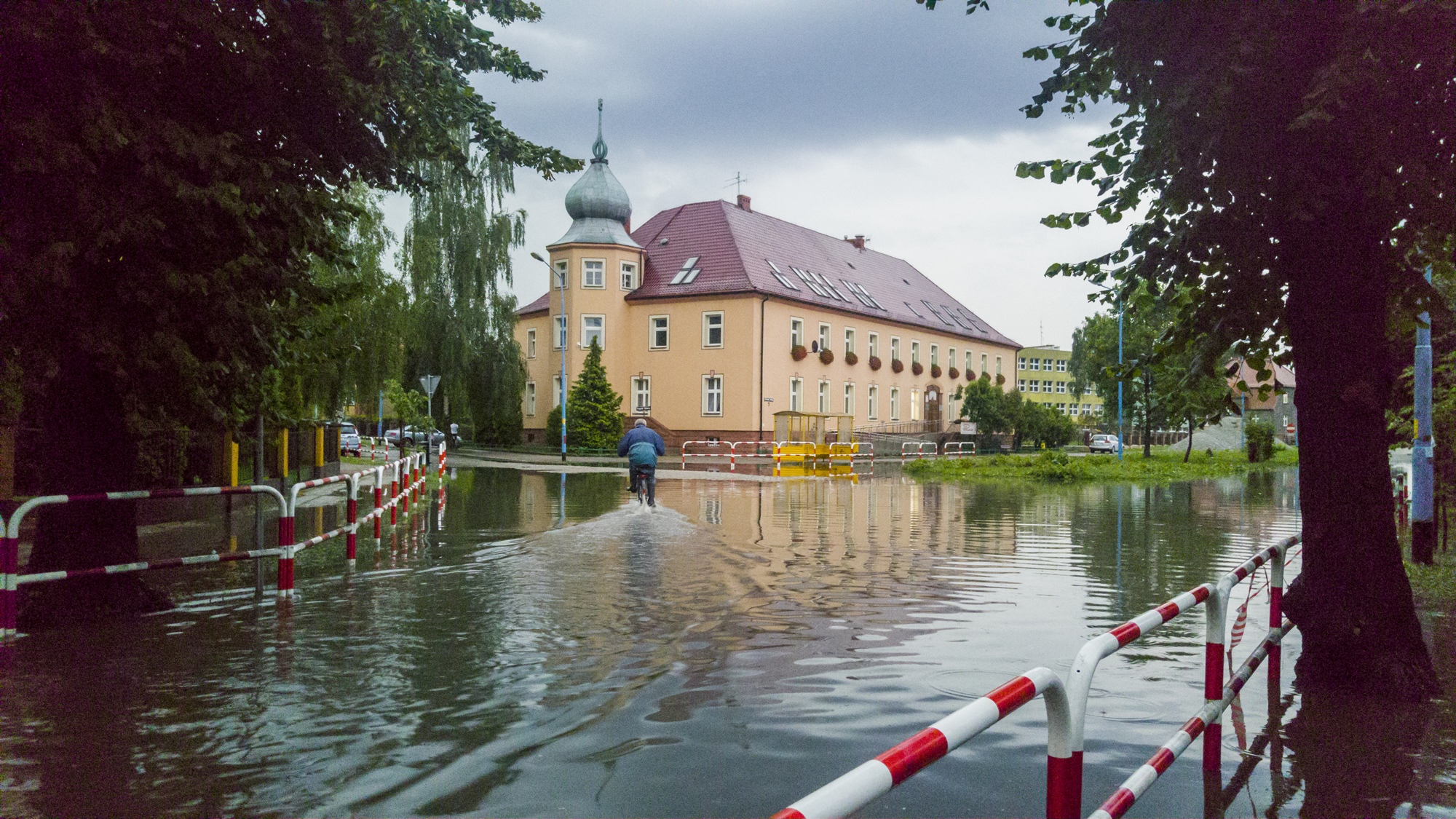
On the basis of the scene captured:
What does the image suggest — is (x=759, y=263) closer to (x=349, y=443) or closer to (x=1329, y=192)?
(x=349, y=443)

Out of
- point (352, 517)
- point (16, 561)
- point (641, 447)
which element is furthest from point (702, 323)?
point (16, 561)

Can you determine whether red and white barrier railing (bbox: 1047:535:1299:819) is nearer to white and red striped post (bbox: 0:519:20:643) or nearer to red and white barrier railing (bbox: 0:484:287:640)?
red and white barrier railing (bbox: 0:484:287:640)

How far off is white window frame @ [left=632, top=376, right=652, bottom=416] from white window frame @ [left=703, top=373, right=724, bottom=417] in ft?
9.72

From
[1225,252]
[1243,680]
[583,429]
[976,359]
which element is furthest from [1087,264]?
[976,359]

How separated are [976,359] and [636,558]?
6306 cm

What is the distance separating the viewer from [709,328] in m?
53.3

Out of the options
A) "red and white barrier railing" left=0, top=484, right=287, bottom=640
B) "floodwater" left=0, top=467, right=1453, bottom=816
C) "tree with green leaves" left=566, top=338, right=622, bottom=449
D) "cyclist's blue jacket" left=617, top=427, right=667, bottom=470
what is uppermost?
"tree with green leaves" left=566, top=338, right=622, bottom=449

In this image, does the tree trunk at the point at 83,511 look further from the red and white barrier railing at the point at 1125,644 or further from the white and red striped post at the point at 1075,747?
the white and red striped post at the point at 1075,747

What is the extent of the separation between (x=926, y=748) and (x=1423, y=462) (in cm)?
1180

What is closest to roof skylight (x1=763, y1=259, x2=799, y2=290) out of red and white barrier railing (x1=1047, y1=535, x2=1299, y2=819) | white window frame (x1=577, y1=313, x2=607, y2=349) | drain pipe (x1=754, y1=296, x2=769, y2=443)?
drain pipe (x1=754, y1=296, x2=769, y2=443)

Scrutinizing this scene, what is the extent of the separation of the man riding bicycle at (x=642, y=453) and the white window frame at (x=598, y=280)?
116 feet

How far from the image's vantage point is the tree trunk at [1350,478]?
6.68 metres

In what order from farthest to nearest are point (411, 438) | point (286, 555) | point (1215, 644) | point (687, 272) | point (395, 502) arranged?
point (411, 438), point (687, 272), point (395, 502), point (286, 555), point (1215, 644)

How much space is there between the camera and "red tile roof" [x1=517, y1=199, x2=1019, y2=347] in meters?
54.0
